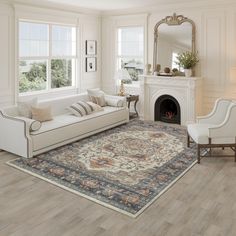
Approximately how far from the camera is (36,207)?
323 cm

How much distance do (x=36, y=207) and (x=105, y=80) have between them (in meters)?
5.52

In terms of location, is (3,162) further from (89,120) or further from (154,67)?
(154,67)

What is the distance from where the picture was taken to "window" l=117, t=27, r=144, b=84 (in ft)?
25.2

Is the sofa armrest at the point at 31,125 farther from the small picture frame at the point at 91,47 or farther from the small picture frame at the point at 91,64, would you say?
the small picture frame at the point at 91,47

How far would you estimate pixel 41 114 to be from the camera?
539 centimetres

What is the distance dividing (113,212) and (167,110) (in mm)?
4582

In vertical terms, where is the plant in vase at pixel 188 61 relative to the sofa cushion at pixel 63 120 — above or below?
A: above

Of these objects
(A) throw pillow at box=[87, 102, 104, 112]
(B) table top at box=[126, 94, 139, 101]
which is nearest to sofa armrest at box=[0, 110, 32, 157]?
(A) throw pillow at box=[87, 102, 104, 112]

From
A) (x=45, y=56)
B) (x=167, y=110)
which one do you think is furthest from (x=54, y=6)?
(x=167, y=110)

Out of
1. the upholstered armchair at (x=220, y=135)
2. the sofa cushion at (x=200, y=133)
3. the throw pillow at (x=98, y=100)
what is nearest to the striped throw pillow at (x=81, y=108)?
the throw pillow at (x=98, y=100)

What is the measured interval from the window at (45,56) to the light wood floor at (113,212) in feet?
10.6

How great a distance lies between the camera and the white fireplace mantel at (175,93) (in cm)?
665

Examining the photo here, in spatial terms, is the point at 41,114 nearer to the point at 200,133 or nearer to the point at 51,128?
the point at 51,128

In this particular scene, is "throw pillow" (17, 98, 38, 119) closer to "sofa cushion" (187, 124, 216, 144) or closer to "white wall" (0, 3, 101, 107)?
"white wall" (0, 3, 101, 107)
